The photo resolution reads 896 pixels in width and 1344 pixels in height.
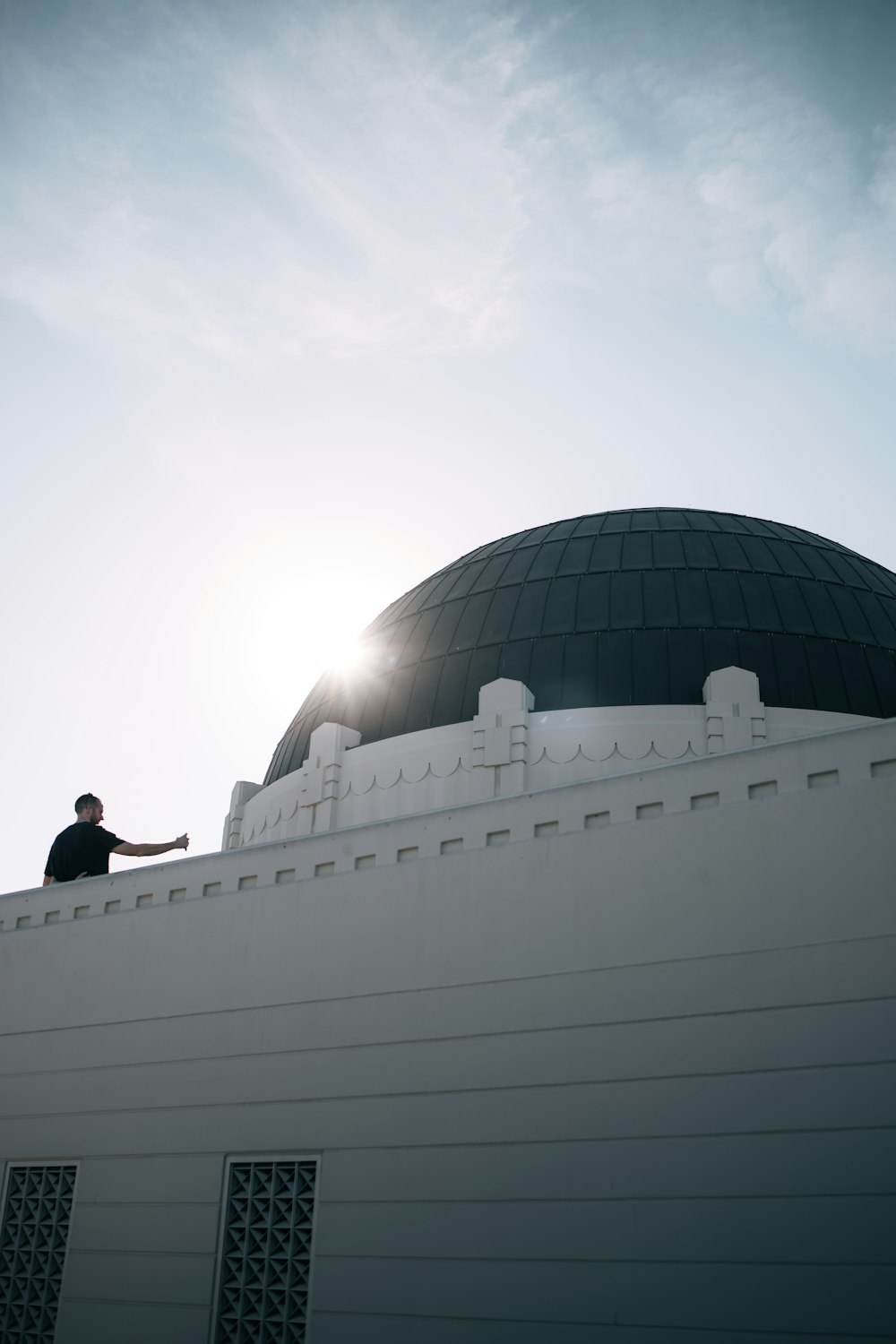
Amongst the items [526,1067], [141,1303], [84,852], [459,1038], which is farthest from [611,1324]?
[84,852]

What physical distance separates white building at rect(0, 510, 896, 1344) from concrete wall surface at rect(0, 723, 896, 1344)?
0.02 metres

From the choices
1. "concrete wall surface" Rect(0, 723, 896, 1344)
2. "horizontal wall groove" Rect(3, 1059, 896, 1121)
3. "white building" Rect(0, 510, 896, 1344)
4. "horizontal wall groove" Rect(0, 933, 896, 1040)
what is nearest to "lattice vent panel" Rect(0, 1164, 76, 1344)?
"white building" Rect(0, 510, 896, 1344)

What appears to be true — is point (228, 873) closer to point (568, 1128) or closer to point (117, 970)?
point (117, 970)

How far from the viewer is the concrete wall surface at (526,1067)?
7.41m

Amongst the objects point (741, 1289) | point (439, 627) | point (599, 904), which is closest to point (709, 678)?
point (439, 627)

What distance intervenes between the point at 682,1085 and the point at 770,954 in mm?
1016

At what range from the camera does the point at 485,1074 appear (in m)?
8.68

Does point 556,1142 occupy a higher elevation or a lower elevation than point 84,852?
lower

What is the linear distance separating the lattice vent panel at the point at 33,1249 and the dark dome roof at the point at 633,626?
669 cm

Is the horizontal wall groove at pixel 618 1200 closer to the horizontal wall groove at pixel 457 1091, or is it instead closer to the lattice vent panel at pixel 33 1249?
the horizontal wall groove at pixel 457 1091

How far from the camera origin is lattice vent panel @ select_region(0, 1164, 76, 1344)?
1009cm

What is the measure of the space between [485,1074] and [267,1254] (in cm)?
222

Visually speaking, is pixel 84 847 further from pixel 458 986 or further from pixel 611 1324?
pixel 611 1324

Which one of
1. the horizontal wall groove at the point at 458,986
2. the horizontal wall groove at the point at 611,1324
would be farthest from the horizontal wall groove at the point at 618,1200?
the horizontal wall groove at the point at 458,986
